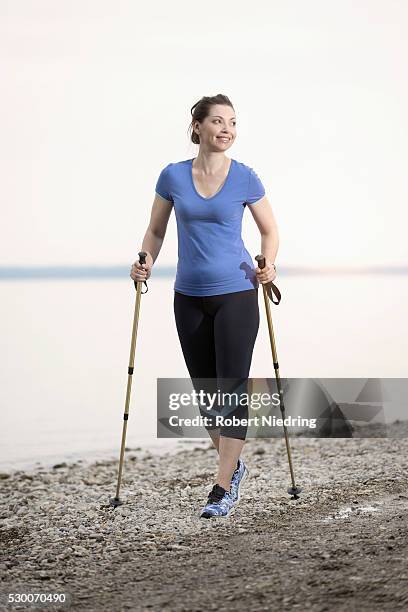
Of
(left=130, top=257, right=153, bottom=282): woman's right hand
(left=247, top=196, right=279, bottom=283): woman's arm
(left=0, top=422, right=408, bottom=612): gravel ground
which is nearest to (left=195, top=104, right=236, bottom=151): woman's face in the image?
(left=247, top=196, right=279, bottom=283): woman's arm

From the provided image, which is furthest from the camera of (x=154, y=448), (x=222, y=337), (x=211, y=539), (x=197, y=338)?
(x=154, y=448)

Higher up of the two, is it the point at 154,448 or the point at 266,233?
the point at 266,233

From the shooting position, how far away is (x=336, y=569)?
4793 mm

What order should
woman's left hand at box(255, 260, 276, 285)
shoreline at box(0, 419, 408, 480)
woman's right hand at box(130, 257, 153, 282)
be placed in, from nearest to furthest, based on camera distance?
woman's left hand at box(255, 260, 276, 285) → woman's right hand at box(130, 257, 153, 282) → shoreline at box(0, 419, 408, 480)

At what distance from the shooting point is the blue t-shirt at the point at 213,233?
5664mm

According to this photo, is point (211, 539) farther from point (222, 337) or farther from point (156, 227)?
point (156, 227)

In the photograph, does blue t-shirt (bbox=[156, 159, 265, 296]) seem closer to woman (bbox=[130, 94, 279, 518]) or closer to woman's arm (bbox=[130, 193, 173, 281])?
woman (bbox=[130, 94, 279, 518])

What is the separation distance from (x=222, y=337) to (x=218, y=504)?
0.95 m

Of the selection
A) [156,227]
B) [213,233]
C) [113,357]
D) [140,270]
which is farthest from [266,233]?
[113,357]

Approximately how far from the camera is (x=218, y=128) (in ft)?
18.7

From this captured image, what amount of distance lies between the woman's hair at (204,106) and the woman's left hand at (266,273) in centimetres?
78

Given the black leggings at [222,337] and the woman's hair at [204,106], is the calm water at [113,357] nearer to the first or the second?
the black leggings at [222,337]

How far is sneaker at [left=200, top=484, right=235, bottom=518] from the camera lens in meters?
5.95

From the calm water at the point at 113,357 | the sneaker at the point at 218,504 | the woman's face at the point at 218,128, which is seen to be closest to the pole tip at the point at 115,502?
the sneaker at the point at 218,504
